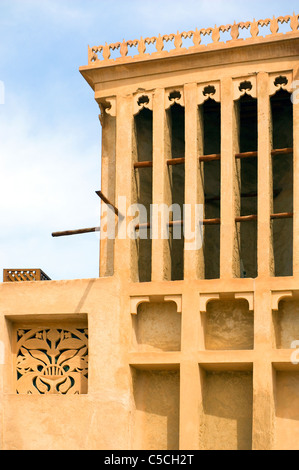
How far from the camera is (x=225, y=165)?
17.8 m

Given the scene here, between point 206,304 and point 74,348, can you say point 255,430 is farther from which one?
point 74,348

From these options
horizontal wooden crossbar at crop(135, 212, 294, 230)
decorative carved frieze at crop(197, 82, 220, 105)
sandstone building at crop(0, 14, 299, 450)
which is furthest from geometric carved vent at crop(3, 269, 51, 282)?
decorative carved frieze at crop(197, 82, 220, 105)

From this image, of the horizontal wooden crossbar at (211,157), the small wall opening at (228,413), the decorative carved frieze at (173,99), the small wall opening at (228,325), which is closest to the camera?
the small wall opening at (228,413)

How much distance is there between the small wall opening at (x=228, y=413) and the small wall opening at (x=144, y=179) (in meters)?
2.68

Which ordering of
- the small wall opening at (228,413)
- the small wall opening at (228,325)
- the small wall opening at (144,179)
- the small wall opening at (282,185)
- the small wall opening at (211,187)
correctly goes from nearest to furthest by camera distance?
1. the small wall opening at (228,413)
2. the small wall opening at (228,325)
3. the small wall opening at (144,179)
4. the small wall opening at (282,185)
5. the small wall opening at (211,187)

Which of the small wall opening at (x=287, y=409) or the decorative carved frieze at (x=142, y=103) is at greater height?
the decorative carved frieze at (x=142, y=103)

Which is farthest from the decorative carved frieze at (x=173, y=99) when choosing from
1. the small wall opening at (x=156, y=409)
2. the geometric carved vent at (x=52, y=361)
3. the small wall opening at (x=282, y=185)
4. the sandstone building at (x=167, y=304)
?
the small wall opening at (x=156, y=409)

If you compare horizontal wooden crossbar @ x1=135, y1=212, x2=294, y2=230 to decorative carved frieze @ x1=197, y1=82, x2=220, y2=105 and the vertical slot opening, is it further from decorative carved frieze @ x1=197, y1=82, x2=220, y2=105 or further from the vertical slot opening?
decorative carved frieze @ x1=197, y1=82, x2=220, y2=105

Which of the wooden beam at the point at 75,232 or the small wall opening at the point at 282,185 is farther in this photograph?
the small wall opening at the point at 282,185

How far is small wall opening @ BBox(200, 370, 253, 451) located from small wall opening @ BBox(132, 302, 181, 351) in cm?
86

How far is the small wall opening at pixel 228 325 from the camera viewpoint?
56.7ft

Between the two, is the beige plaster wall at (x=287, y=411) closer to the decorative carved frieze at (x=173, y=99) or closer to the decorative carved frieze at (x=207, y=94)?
the decorative carved frieze at (x=207, y=94)

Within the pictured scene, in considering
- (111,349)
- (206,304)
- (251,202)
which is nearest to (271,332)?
(206,304)

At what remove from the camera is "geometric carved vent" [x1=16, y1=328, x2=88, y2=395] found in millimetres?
17875
